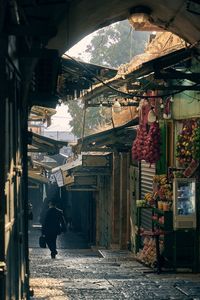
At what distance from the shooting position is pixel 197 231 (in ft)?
52.3

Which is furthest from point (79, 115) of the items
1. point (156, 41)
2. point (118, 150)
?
point (156, 41)

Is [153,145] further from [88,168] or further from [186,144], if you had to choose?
[88,168]

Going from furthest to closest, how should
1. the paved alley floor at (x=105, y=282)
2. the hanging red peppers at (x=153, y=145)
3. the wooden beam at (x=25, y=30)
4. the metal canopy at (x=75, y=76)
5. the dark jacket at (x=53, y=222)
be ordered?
the dark jacket at (x=53, y=222) → the hanging red peppers at (x=153, y=145) → the metal canopy at (x=75, y=76) → the paved alley floor at (x=105, y=282) → the wooden beam at (x=25, y=30)

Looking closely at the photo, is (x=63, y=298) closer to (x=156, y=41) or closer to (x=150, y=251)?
(x=150, y=251)

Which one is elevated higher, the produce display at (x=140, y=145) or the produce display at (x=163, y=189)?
the produce display at (x=140, y=145)

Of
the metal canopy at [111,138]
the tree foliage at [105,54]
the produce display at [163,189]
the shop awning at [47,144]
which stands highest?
the tree foliage at [105,54]

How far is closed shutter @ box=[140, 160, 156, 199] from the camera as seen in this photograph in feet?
67.5

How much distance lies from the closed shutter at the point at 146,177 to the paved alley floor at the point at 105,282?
3.27 metres

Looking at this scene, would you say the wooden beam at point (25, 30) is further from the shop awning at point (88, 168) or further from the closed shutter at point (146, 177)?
the shop awning at point (88, 168)

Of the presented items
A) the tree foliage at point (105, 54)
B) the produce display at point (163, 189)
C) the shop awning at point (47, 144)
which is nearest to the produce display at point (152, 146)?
the produce display at point (163, 189)

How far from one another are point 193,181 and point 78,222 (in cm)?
2249

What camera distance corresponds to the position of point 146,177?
21344mm

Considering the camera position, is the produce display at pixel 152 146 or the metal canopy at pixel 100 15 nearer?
the metal canopy at pixel 100 15

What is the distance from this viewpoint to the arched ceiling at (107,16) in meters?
11.5
